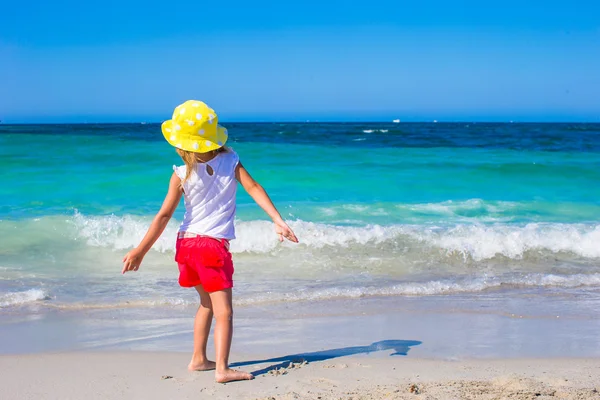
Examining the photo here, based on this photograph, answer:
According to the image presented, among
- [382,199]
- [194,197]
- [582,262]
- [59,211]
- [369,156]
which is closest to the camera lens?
[194,197]

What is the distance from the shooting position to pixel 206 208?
3057 mm

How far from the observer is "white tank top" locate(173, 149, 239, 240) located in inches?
119

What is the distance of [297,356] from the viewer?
3.53m

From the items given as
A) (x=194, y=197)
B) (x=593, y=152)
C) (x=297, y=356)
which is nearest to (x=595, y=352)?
(x=297, y=356)

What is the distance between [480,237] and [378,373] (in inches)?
167

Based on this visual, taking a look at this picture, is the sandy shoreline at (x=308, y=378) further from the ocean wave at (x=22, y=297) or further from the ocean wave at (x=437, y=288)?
the ocean wave at (x=437, y=288)

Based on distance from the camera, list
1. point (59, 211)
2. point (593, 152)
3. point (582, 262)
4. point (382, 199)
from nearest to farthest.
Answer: point (582, 262) → point (59, 211) → point (382, 199) → point (593, 152)

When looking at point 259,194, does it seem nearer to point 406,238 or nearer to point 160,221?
point 160,221

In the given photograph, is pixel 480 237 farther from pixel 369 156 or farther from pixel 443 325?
pixel 369 156

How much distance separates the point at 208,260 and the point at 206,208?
0.81 feet

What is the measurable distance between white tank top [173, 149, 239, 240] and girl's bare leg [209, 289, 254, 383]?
294 mm

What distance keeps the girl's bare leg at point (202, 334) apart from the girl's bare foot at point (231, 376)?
0.18 metres

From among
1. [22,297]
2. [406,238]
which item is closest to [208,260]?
[22,297]

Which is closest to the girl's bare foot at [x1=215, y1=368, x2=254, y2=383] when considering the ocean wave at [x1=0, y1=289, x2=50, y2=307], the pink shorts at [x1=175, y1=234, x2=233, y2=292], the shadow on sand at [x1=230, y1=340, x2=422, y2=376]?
the shadow on sand at [x1=230, y1=340, x2=422, y2=376]
